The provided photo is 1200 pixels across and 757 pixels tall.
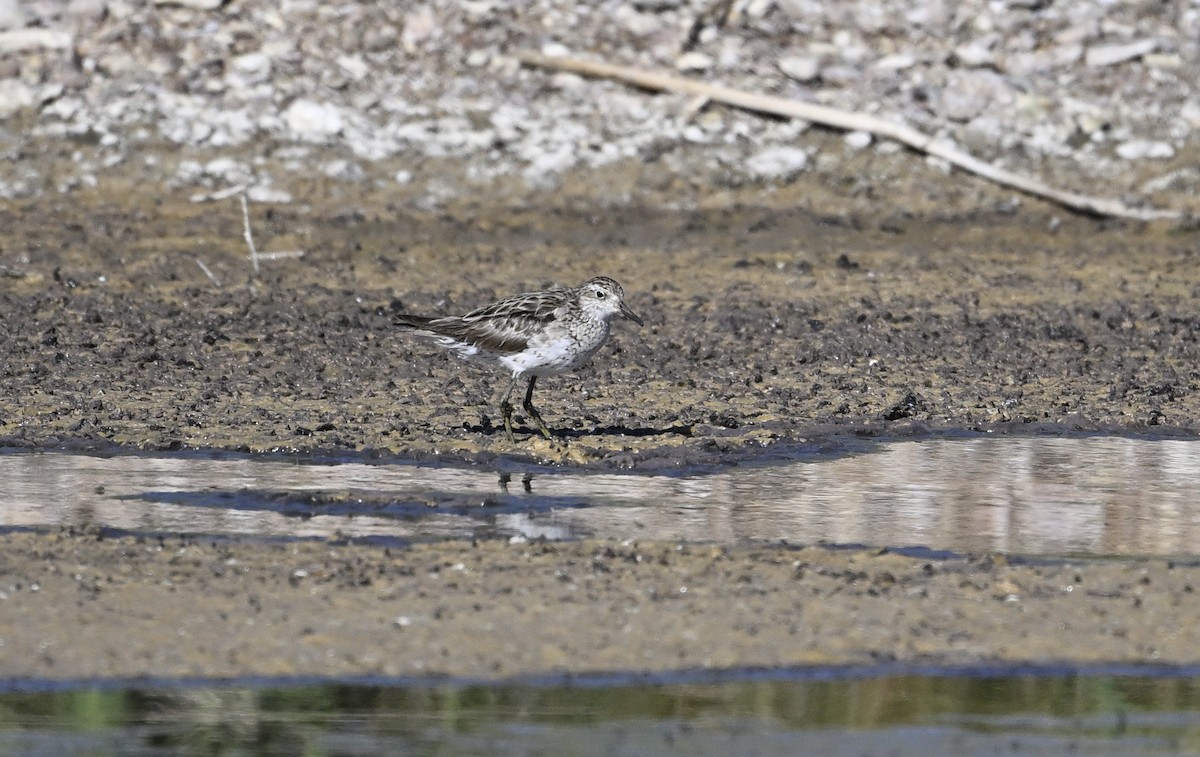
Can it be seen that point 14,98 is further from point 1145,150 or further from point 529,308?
point 1145,150

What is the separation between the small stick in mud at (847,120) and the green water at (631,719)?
13.1 m

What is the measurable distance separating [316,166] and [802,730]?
14078mm

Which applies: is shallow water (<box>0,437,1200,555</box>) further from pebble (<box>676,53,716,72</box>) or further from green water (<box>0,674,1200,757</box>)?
pebble (<box>676,53,716,72</box>)

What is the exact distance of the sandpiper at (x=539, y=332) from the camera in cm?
1148

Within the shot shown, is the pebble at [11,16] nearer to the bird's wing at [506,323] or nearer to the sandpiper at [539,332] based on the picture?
the bird's wing at [506,323]

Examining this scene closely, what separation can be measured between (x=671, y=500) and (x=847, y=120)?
1126cm

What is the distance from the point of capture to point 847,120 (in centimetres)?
2056

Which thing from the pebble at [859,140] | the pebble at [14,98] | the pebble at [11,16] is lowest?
the pebble at [859,140]

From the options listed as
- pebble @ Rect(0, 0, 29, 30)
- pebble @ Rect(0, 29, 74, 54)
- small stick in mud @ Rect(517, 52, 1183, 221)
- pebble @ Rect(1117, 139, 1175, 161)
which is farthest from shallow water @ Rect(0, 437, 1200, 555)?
pebble @ Rect(0, 0, 29, 30)

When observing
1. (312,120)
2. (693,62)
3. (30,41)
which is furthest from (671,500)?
(30,41)

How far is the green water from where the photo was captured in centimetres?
654

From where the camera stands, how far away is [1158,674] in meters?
7.40

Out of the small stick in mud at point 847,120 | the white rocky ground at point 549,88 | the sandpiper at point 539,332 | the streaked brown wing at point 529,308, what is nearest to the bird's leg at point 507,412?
the sandpiper at point 539,332

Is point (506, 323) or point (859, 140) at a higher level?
point (506, 323)
